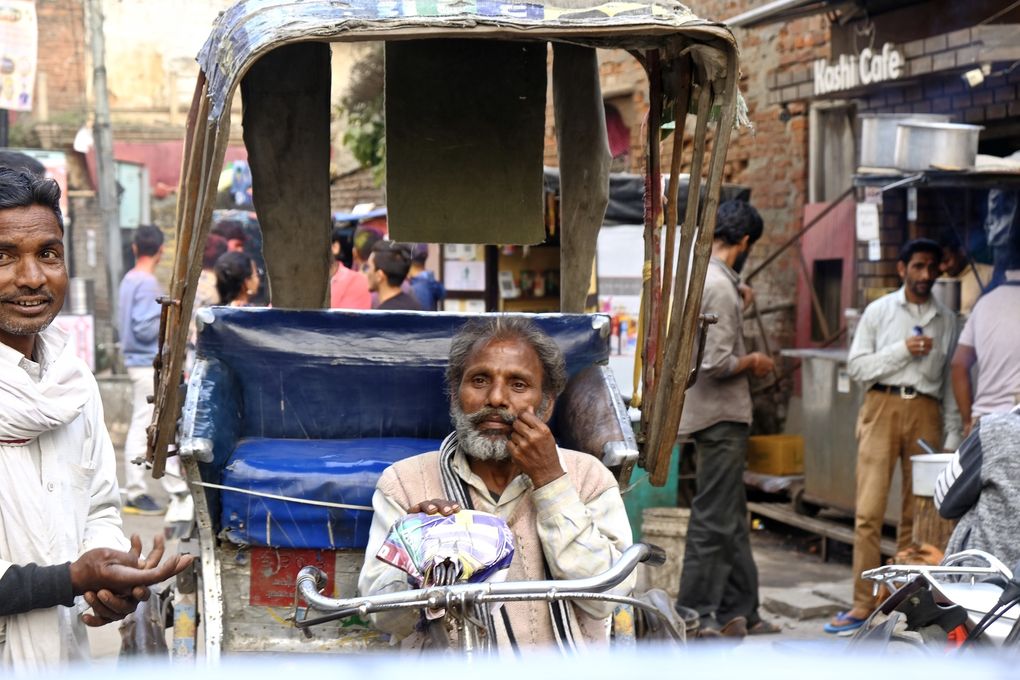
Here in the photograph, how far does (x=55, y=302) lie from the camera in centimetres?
274

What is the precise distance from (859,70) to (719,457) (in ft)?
10.2

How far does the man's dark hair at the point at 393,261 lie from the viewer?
7566mm

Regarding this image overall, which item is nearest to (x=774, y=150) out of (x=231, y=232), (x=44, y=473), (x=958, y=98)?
(x=958, y=98)

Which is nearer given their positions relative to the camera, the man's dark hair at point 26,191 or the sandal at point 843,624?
the man's dark hair at point 26,191

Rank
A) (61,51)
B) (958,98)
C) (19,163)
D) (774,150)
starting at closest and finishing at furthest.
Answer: (19,163), (958,98), (774,150), (61,51)

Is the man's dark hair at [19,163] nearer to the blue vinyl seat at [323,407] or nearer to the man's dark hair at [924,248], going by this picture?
the blue vinyl seat at [323,407]

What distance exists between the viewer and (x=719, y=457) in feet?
21.6

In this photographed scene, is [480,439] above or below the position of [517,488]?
above

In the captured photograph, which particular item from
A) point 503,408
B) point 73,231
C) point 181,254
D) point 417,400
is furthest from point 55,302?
point 73,231

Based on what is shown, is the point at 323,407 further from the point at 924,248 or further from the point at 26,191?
the point at 924,248

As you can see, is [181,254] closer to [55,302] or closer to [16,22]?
[55,302]

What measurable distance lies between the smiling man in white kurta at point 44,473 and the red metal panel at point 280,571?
1241 mm

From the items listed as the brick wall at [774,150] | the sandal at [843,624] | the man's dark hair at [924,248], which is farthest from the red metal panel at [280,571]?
the brick wall at [774,150]

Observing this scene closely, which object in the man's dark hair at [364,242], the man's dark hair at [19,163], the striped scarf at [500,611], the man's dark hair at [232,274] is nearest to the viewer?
the man's dark hair at [19,163]
